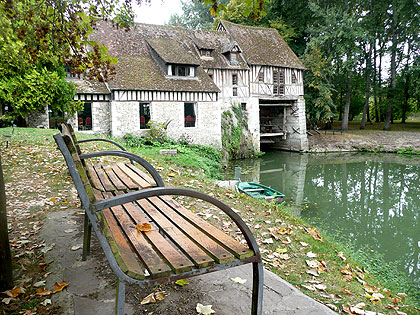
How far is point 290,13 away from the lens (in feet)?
88.8

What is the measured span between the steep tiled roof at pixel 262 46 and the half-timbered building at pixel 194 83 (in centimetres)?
4

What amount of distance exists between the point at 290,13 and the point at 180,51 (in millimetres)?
13633

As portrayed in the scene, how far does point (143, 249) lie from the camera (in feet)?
6.32

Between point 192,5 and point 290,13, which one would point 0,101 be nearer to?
point 290,13

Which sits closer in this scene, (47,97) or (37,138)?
(37,138)

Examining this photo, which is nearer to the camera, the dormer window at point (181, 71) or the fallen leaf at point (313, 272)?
the fallen leaf at point (313, 272)

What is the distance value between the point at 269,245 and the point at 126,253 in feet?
8.53

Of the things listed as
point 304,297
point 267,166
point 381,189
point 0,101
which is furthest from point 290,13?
point 304,297

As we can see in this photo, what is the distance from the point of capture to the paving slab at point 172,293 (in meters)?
2.39

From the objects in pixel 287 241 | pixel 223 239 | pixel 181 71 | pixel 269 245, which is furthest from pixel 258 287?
pixel 181 71

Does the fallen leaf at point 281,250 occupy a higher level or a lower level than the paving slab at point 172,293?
lower

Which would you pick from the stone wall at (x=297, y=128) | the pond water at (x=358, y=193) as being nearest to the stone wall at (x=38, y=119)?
the pond water at (x=358, y=193)

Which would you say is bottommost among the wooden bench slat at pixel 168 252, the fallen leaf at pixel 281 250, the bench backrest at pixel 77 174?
the fallen leaf at pixel 281 250

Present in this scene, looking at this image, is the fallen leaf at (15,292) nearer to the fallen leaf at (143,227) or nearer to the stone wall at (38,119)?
the fallen leaf at (143,227)
